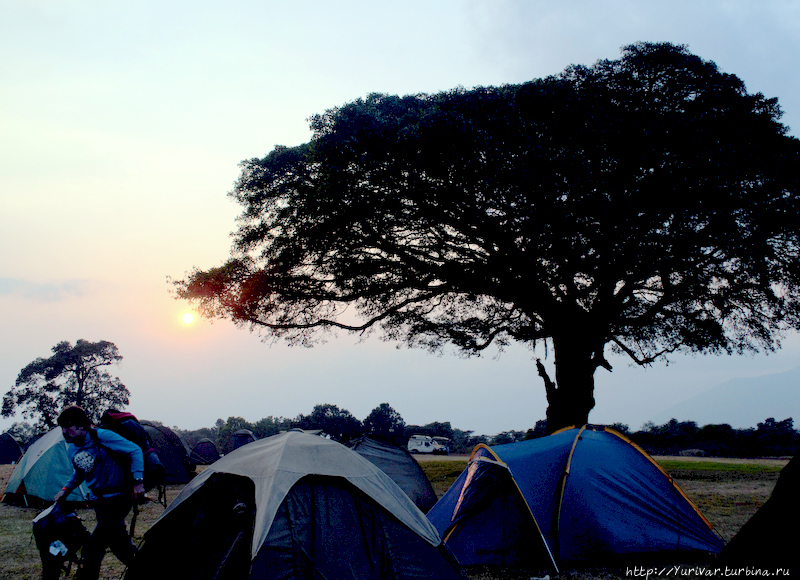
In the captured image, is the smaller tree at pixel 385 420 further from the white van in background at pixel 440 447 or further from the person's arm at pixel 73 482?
the person's arm at pixel 73 482

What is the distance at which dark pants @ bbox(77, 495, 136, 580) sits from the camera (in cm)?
491

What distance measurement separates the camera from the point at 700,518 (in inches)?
283

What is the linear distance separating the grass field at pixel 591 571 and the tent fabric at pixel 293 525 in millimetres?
977

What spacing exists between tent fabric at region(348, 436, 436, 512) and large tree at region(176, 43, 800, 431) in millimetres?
4809

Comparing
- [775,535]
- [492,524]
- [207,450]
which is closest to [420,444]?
[207,450]

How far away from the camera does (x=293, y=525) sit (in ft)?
16.5

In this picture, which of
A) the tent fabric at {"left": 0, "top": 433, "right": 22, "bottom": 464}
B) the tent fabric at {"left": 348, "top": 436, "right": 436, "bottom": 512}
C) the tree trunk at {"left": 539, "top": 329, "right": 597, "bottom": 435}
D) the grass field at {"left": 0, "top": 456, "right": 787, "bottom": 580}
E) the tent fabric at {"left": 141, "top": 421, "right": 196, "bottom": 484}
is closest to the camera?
the grass field at {"left": 0, "top": 456, "right": 787, "bottom": 580}

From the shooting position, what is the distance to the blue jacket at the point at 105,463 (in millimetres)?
5106

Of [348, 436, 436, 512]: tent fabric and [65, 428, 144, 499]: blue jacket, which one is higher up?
[65, 428, 144, 499]: blue jacket

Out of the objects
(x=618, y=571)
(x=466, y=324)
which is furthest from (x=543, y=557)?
(x=466, y=324)

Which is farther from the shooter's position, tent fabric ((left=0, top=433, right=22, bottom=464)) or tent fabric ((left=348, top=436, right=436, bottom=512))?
tent fabric ((left=0, top=433, right=22, bottom=464))

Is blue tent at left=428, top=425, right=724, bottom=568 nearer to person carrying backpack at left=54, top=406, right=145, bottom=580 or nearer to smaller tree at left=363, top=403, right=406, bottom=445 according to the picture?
person carrying backpack at left=54, top=406, right=145, bottom=580

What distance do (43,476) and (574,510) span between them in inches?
449

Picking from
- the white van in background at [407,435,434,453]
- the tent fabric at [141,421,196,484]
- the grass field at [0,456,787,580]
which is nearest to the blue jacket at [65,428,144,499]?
the grass field at [0,456,787,580]
